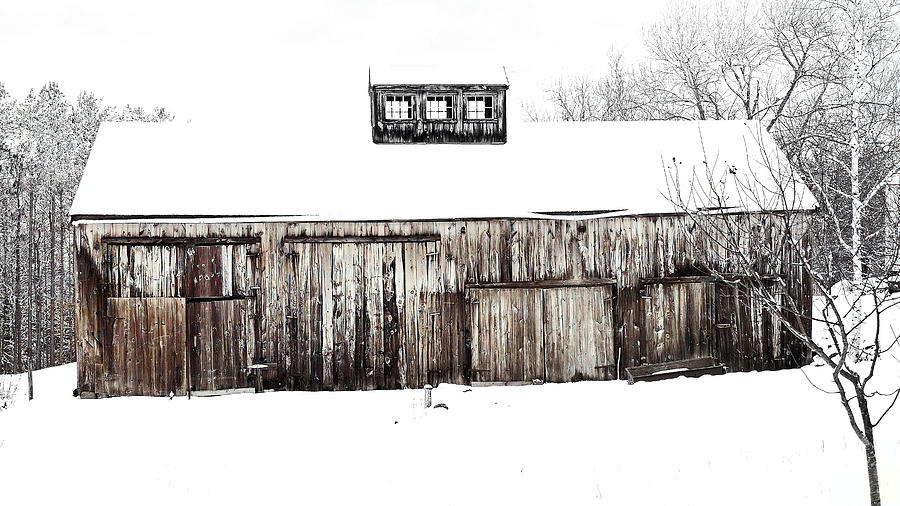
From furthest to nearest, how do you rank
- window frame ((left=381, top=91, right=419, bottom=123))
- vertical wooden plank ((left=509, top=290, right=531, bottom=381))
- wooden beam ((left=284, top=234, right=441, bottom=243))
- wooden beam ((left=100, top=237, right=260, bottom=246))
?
window frame ((left=381, top=91, right=419, bottom=123))
vertical wooden plank ((left=509, top=290, right=531, bottom=381))
wooden beam ((left=284, top=234, right=441, bottom=243))
wooden beam ((left=100, top=237, right=260, bottom=246))

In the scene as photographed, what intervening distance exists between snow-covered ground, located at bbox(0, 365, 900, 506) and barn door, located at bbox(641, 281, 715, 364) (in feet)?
2.79

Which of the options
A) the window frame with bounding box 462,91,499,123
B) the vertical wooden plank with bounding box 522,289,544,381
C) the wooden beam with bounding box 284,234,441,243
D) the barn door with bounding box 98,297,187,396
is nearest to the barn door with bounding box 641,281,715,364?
the vertical wooden plank with bounding box 522,289,544,381

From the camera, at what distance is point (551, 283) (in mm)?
13531

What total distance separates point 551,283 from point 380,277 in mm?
3369

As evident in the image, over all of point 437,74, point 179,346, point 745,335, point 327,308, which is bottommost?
point 745,335

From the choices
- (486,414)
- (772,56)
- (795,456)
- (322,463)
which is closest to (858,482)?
(795,456)

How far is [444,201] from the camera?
1355cm

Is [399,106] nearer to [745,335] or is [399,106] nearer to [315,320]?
[315,320]

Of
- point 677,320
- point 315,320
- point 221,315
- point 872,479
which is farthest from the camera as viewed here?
point 677,320

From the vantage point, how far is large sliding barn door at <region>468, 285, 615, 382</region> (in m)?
13.5

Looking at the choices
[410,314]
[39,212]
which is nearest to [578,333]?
[410,314]

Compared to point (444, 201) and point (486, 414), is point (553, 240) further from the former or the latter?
point (486, 414)

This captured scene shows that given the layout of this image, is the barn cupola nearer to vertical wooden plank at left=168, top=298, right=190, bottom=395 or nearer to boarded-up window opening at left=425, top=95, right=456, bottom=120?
boarded-up window opening at left=425, top=95, right=456, bottom=120

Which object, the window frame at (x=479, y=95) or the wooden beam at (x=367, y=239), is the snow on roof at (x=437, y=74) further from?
the wooden beam at (x=367, y=239)
